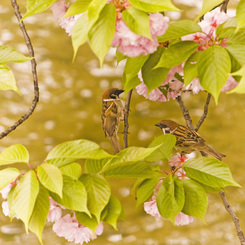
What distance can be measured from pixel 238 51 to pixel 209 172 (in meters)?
0.19

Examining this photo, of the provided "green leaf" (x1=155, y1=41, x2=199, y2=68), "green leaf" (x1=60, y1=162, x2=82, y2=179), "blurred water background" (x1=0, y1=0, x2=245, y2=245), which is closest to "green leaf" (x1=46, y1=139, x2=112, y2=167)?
"green leaf" (x1=60, y1=162, x2=82, y2=179)

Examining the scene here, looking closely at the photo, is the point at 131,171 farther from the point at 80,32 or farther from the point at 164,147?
the point at 80,32

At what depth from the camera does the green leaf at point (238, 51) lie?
51 cm

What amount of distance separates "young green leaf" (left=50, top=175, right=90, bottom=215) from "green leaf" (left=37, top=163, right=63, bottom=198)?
0.14ft

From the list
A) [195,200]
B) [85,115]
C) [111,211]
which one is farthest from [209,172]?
[85,115]

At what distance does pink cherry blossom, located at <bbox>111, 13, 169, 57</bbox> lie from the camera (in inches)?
17.2

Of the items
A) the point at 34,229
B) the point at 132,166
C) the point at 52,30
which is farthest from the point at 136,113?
the point at 34,229

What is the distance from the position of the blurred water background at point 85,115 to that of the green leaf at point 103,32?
0.51m

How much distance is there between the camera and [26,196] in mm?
483

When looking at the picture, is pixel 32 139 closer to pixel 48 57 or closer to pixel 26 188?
pixel 48 57

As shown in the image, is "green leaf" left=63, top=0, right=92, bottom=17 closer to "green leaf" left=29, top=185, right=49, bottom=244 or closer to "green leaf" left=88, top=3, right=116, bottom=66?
"green leaf" left=88, top=3, right=116, bottom=66

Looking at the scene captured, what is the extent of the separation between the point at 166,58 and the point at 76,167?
19 cm

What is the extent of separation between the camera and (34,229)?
0.50m

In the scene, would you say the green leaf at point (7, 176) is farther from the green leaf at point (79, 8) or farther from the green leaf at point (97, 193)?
the green leaf at point (79, 8)
